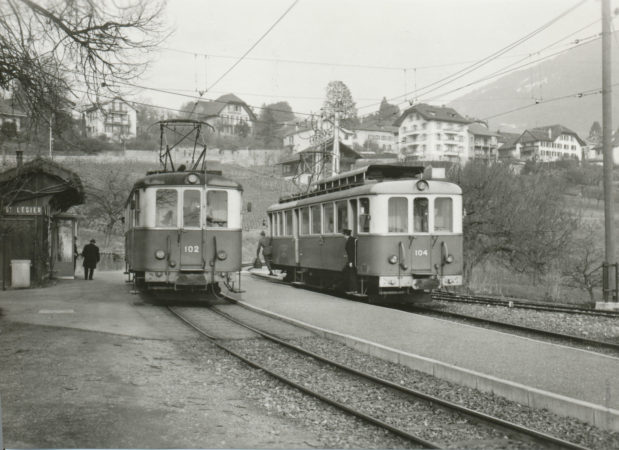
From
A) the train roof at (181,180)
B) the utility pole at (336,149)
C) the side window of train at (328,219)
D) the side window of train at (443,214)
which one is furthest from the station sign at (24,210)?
the side window of train at (443,214)

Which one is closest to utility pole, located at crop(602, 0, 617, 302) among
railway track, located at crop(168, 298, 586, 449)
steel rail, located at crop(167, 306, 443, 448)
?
railway track, located at crop(168, 298, 586, 449)

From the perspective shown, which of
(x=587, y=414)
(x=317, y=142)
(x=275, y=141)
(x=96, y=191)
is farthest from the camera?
(x=275, y=141)

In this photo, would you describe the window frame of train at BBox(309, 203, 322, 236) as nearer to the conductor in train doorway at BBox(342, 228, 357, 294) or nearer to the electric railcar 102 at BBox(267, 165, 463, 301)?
the electric railcar 102 at BBox(267, 165, 463, 301)

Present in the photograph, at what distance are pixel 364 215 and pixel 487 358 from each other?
708cm

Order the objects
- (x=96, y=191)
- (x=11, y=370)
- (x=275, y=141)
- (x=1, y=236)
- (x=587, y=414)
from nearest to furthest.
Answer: (x=587, y=414), (x=11, y=370), (x=1, y=236), (x=96, y=191), (x=275, y=141)

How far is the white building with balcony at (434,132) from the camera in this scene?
48.6 m

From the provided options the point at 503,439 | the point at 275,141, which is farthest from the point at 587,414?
the point at 275,141

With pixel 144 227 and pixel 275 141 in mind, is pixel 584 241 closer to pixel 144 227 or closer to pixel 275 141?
pixel 144 227

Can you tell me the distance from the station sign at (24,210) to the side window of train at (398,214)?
13.2 metres

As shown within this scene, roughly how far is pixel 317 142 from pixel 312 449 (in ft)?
110

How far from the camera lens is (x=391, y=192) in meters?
16.3

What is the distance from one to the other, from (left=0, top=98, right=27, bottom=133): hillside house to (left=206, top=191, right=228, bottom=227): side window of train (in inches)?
204

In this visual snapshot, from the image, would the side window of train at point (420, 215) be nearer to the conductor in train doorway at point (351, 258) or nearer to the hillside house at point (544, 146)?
the conductor in train doorway at point (351, 258)

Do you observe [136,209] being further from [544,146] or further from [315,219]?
[544,146]
